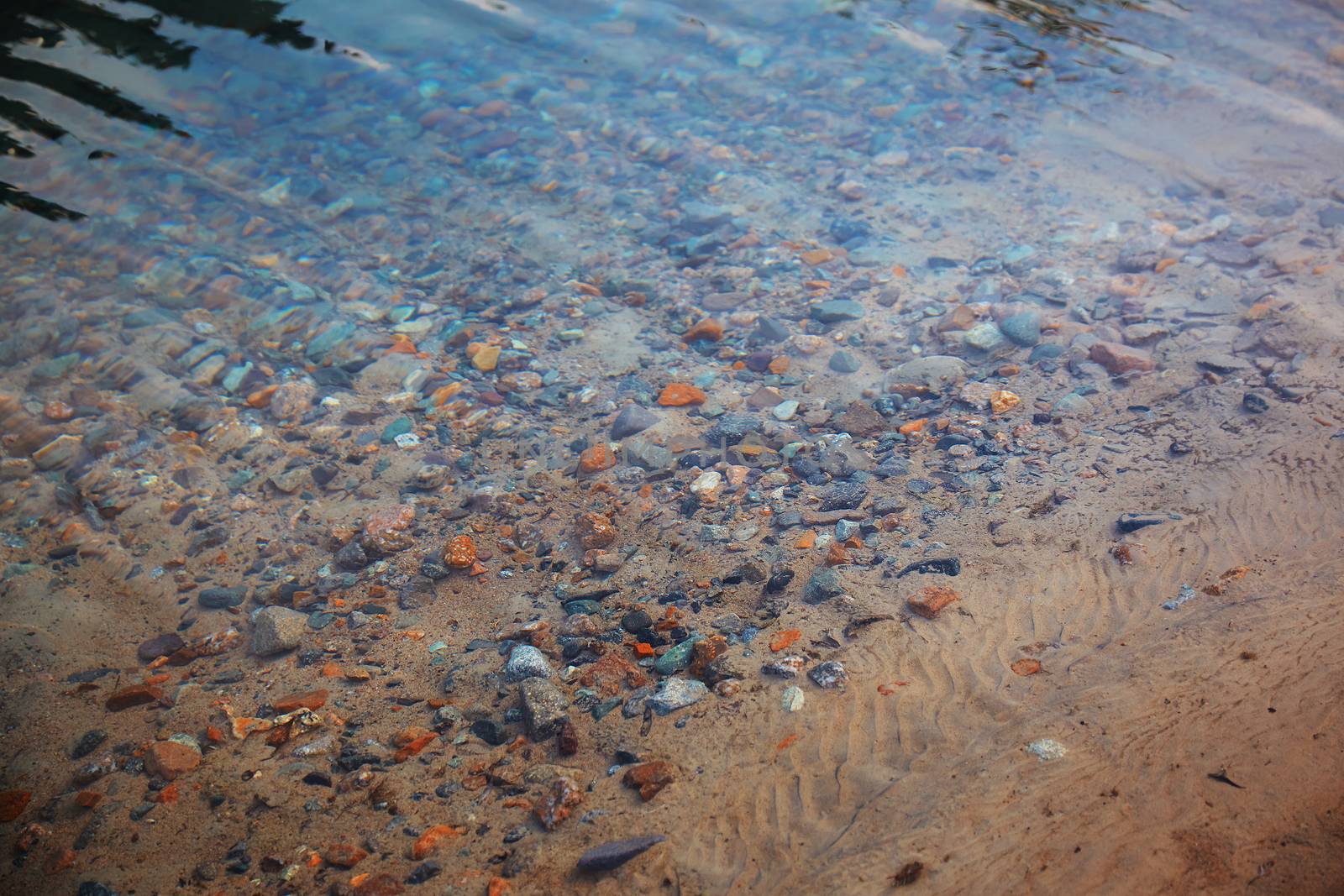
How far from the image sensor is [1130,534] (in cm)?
341

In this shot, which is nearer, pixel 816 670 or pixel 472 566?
pixel 816 670

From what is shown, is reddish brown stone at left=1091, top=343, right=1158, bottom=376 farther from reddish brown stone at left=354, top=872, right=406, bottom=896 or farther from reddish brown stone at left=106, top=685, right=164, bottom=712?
reddish brown stone at left=106, top=685, right=164, bottom=712

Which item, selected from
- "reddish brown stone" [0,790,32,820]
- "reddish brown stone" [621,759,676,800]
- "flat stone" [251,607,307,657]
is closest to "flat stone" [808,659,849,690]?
"reddish brown stone" [621,759,676,800]

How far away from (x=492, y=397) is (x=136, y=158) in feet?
16.0

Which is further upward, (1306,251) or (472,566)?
(1306,251)

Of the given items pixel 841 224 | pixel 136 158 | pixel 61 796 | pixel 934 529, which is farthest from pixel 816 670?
pixel 136 158

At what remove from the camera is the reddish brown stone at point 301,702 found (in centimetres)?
315

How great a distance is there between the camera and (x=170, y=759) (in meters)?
2.96

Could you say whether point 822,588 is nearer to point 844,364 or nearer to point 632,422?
point 632,422

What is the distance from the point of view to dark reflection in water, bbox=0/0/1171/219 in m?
7.32

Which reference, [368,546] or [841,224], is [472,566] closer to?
[368,546]

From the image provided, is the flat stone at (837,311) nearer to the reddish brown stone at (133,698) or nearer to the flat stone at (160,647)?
the flat stone at (160,647)

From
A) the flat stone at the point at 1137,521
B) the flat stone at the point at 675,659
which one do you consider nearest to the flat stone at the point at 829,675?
the flat stone at the point at 675,659

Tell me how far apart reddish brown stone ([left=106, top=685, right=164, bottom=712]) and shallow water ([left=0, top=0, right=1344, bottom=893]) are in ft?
0.05
